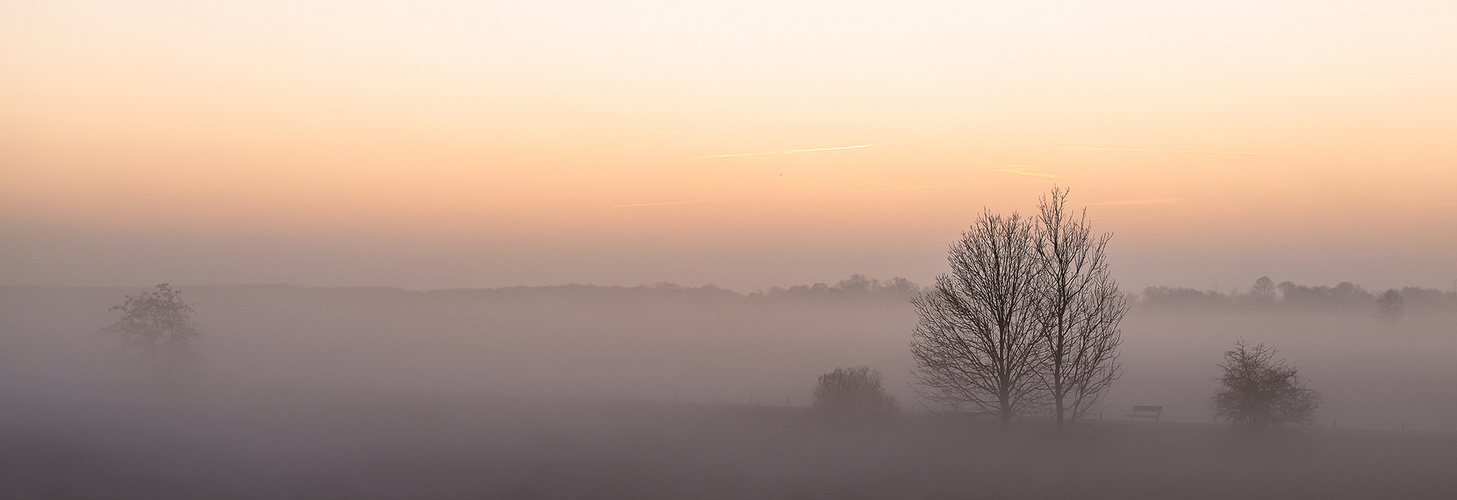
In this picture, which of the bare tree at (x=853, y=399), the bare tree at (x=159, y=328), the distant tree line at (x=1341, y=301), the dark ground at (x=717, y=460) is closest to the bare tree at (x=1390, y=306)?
the distant tree line at (x=1341, y=301)

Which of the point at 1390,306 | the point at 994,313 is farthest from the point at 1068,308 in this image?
the point at 1390,306

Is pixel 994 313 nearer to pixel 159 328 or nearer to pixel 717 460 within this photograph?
pixel 717 460

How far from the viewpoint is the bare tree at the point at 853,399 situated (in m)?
44.8

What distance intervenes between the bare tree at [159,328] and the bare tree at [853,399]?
51.4 meters

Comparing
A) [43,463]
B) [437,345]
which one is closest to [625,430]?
[43,463]

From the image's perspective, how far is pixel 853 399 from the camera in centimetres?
4503

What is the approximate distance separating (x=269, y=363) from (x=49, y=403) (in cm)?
5552

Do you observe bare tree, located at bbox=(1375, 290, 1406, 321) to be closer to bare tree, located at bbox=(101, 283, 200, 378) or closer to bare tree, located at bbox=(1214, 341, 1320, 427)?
bare tree, located at bbox=(1214, 341, 1320, 427)

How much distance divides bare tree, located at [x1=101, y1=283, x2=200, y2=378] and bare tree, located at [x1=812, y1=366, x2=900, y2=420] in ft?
169

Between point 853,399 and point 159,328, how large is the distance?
179 ft

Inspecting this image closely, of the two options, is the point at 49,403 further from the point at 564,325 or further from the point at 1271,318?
the point at 1271,318

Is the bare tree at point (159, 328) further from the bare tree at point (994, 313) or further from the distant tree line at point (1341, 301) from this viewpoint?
the distant tree line at point (1341, 301)

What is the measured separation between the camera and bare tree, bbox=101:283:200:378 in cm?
6900

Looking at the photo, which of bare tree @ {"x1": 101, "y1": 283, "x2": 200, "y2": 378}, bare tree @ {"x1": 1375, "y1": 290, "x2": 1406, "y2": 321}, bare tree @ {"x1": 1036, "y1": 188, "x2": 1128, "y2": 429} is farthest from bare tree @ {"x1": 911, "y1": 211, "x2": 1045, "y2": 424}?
bare tree @ {"x1": 1375, "y1": 290, "x2": 1406, "y2": 321}
